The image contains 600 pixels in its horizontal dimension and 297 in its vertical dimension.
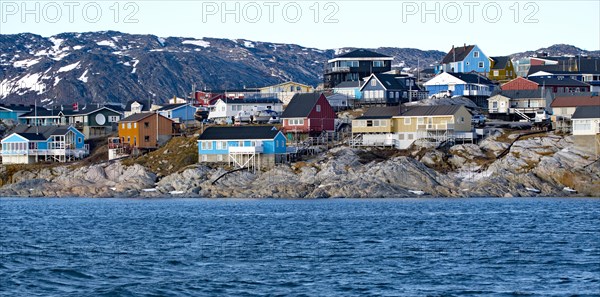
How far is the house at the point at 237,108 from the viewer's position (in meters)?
108

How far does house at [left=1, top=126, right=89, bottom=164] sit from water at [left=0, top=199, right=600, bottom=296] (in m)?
33.6

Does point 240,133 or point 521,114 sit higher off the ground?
point 521,114

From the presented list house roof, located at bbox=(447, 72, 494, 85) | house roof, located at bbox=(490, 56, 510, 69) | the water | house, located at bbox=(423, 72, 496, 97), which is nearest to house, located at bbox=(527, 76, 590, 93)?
house roof, located at bbox=(447, 72, 494, 85)

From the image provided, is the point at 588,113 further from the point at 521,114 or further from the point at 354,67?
the point at 354,67

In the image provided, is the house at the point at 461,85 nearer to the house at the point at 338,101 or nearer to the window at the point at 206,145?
the house at the point at 338,101

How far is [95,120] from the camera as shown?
114375 mm

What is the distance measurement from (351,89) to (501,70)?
85.1 ft

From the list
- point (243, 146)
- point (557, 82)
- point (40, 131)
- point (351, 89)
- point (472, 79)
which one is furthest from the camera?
point (351, 89)

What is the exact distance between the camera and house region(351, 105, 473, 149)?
87.3 metres

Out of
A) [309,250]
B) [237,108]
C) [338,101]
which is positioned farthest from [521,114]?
[309,250]

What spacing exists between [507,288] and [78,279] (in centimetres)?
1417

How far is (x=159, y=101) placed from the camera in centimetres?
19888

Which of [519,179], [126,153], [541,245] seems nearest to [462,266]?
[541,245]

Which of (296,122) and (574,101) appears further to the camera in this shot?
(296,122)
